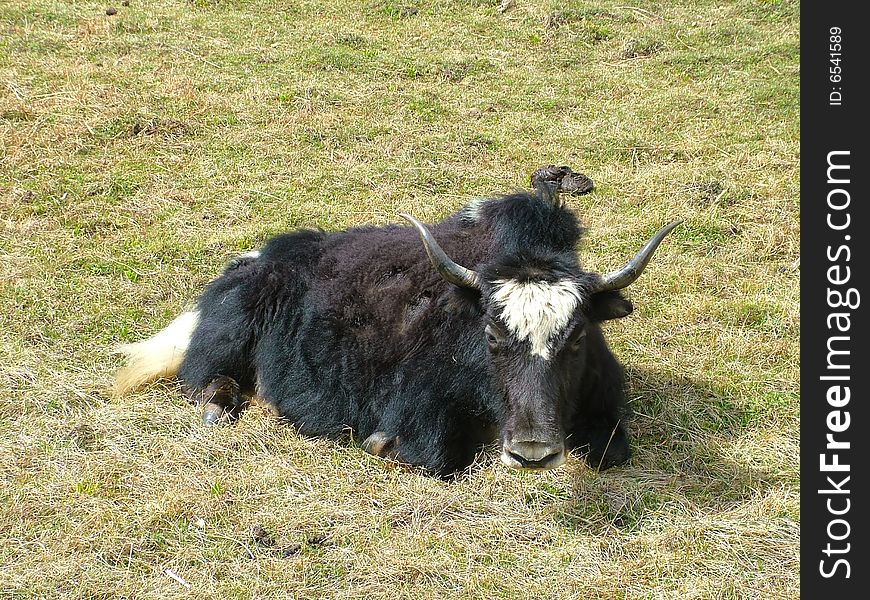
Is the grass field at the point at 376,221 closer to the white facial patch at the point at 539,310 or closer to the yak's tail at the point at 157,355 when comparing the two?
the yak's tail at the point at 157,355

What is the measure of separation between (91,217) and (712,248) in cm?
529

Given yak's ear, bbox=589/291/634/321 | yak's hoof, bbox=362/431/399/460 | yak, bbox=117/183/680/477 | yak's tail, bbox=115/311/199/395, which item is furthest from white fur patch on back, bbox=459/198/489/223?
yak's tail, bbox=115/311/199/395

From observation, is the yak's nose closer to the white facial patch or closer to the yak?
the yak

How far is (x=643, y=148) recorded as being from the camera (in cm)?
948

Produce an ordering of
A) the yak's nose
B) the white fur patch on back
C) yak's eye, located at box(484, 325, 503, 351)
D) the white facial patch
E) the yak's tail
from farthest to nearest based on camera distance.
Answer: the yak's tail, the white fur patch on back, yak's eye, located at box(484, 325, 503, 351), the white facial patch, the yak's nose

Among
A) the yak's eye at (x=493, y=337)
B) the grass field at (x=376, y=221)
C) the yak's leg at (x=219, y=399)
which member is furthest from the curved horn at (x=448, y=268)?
the yak's leg at (x=219, y=399)

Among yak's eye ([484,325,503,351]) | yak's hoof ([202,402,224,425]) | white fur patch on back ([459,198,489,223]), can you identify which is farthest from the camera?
white fur patch on back ([459,198,489,223])

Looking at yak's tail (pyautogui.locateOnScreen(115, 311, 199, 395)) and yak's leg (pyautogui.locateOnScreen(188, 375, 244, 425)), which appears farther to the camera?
yak's tail (pyautogui.locateOnScreen(115, 311, 199, 395))

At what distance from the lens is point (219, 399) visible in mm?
5812

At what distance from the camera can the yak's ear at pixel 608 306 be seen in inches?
194

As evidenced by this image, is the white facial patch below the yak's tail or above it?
above

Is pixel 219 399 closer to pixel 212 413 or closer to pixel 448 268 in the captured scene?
pixel 212 413

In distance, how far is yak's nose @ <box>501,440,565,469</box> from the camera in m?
4.38

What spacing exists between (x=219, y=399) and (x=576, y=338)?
2341 millimetres
